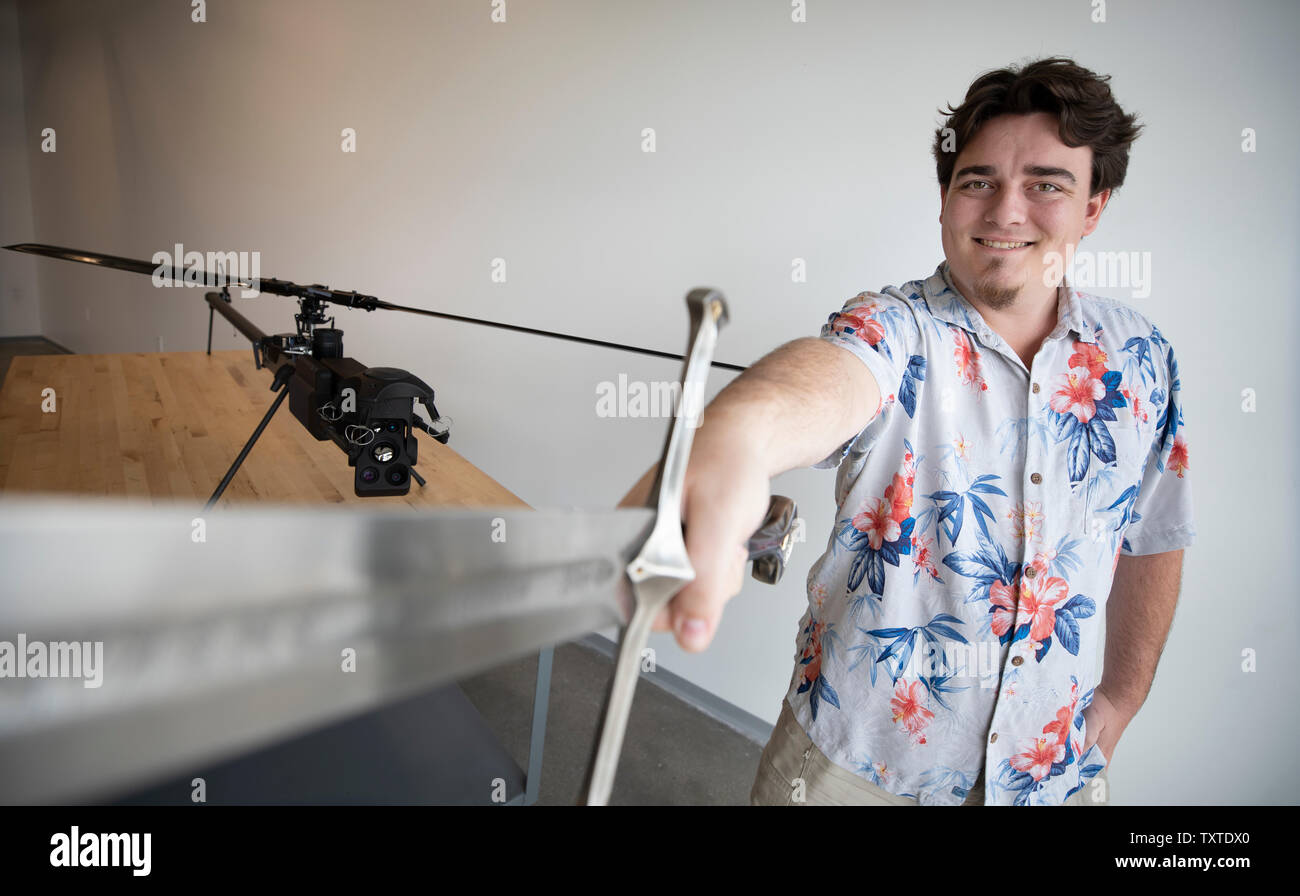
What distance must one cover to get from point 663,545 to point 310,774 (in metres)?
1.54

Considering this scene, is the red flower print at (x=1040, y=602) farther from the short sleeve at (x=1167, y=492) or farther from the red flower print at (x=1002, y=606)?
the short sleeve at (x=1167, y=492)

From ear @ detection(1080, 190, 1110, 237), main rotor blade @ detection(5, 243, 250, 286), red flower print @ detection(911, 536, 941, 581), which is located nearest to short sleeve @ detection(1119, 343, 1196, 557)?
ear @ detection(1080, 190, 1110, 237)

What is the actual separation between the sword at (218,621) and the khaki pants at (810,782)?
93cm

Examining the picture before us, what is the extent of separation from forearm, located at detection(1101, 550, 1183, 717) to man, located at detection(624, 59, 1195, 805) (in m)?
0.27

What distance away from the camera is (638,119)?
2.56 meters

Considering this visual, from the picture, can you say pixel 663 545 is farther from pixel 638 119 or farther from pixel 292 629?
pixel 638 119

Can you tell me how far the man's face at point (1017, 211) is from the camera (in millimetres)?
1130

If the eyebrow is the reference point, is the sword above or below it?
below

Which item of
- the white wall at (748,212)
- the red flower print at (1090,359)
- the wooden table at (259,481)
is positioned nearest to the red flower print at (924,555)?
the red flower print at (1090,359)

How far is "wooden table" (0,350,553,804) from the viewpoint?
1.61m

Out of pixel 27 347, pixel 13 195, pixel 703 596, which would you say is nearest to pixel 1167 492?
pixel 703 596

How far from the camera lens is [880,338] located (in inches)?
39.5

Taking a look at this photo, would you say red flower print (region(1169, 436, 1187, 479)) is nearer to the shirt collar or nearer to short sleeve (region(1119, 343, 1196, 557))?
short sleeve (region(1119, 343, 1196, 557))

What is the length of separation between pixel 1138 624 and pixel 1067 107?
2.95 feet
